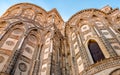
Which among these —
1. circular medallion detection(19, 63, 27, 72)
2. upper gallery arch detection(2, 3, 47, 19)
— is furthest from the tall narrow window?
upper gallery arch detection(2, 3, 47, 19)

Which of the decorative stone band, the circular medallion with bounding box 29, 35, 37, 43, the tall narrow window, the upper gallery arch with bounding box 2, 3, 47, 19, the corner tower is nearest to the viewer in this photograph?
the decorative stone band

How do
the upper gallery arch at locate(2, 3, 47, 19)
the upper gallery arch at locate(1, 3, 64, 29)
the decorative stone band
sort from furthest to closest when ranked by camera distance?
the upper gallery arch at locate(2, 3, 47, 19) < the upper gallery arch at locate(1, 3, 64, 29) < the decorative stone band

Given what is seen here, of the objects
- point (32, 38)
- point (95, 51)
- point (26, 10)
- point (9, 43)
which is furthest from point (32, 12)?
point (95, 51)

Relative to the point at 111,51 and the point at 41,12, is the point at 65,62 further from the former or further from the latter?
the point at 41,12

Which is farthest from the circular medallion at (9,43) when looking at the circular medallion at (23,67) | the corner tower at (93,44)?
the corner tower at (93,44)

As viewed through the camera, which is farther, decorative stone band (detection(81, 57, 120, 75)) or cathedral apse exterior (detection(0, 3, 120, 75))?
cathedral apse exterior (detection(0, 3, 120, 75))

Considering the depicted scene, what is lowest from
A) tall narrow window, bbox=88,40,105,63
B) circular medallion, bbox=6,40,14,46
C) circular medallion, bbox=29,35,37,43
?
tall narrow window, bbox=88,40,105,63

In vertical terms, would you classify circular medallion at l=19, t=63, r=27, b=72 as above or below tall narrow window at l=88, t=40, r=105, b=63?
below

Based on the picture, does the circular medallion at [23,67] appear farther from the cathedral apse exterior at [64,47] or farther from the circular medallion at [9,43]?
the circular medallion at [9,43]

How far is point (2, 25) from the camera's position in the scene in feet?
56.8

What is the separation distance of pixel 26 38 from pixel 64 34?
5.54m

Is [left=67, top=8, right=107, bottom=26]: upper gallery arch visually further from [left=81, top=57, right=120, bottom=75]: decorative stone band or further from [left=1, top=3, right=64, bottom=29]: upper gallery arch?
[left=81, top=57, right=120, bottom=75]: decorative stone band

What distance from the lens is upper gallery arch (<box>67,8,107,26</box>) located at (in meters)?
17.9

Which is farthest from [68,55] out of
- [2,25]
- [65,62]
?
[2,25]
